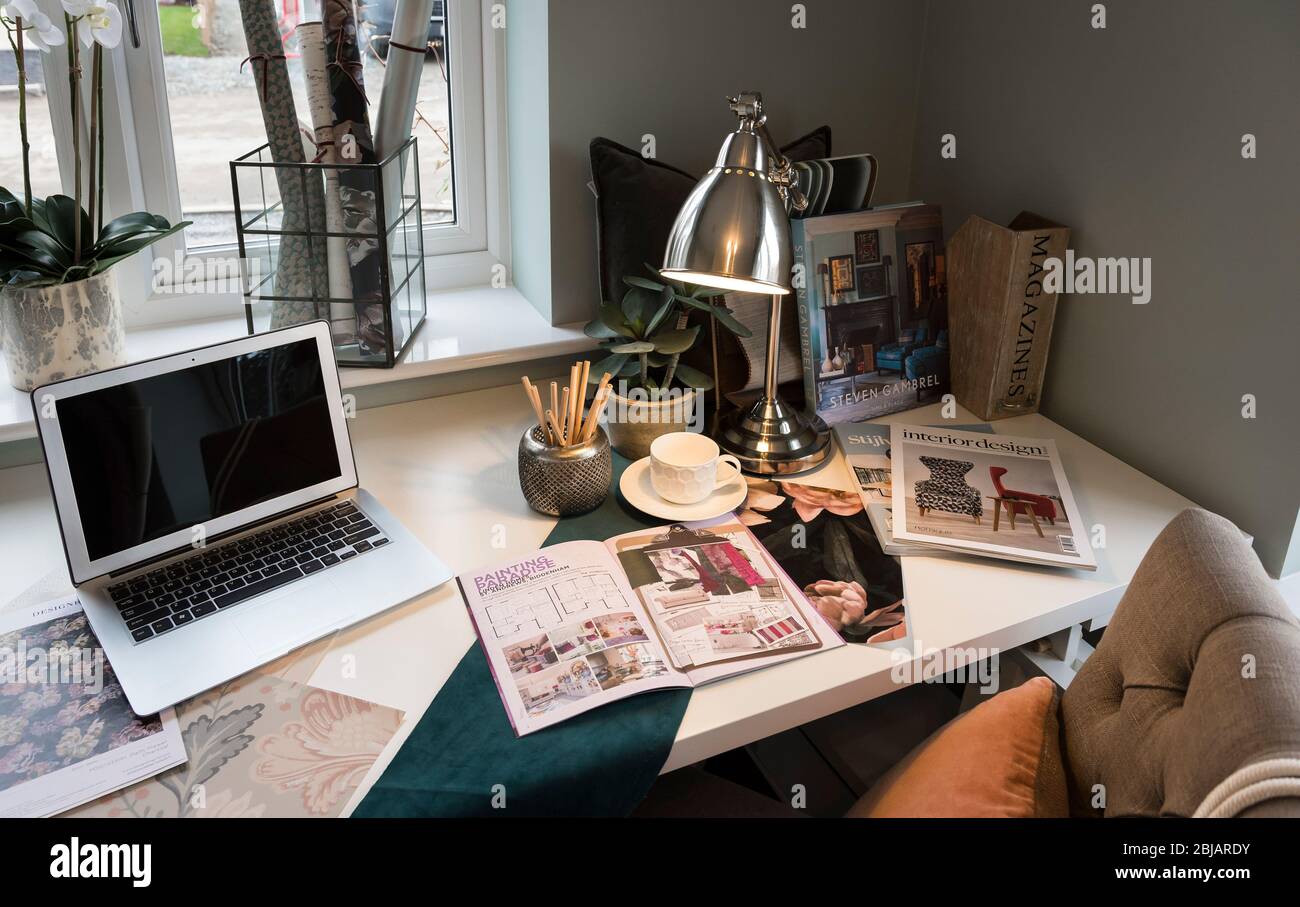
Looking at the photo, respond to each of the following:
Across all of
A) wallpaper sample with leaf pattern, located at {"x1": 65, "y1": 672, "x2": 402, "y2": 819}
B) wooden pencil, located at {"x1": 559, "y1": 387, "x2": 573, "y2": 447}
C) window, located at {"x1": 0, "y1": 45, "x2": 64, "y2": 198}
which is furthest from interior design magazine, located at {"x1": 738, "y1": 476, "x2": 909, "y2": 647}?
window, located at {"x1": 0, "y1": 45, "x2": 64, "y2": 198}

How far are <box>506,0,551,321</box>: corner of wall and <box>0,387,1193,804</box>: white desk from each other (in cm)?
22

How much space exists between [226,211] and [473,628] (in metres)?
0.80

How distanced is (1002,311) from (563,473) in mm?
640

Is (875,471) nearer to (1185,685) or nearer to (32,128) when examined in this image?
(1185,685)

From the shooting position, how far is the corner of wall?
140 cm

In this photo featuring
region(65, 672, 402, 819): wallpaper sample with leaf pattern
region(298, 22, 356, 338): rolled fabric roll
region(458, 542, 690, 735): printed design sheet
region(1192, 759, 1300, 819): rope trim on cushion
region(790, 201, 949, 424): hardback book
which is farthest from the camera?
region(790, 201, 949, 424): hardback book

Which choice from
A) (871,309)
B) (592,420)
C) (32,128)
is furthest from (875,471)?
(32,128)

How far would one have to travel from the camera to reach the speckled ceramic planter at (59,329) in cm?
118

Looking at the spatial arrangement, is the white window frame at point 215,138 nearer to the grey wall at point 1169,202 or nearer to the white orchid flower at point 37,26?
the white orchid flower at point 37,26

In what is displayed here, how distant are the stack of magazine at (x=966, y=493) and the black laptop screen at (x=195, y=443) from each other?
0.66 metres

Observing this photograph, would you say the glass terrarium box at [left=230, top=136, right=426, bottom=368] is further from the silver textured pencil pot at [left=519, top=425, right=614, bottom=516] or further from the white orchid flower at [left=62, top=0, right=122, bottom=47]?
the silver textured pencil pot at [left=519, top=425, right=614, bottom=516]
